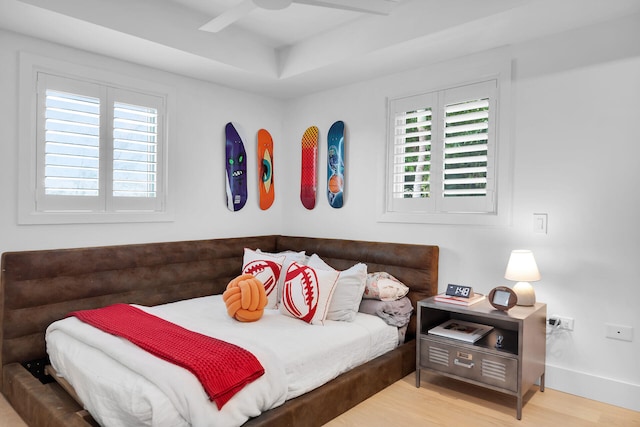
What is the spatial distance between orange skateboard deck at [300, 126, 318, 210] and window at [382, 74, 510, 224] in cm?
83

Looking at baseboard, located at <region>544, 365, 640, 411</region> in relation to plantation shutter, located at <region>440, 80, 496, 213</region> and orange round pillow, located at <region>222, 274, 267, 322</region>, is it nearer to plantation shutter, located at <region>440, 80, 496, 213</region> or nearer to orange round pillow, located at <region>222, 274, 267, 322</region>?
plantation shutter, located at <region>440, 80, 496, 213</region>

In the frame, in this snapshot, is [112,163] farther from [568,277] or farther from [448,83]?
[568,277]

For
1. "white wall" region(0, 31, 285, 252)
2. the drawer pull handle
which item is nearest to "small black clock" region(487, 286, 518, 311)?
the drawer pull handle

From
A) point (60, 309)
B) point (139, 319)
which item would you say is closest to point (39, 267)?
point (60, 309)

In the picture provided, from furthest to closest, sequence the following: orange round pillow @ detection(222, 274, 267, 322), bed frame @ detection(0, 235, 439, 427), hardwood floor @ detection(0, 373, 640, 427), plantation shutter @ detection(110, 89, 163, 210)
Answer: plantation shutter @ detection(110, 89, 163, 210)
orange round pillow @ detection(222, 274, 267, 322)
hardwood floor @ detection(0, 373, 640, 427)
bed frame @ detection(0, 235, 439, 427)

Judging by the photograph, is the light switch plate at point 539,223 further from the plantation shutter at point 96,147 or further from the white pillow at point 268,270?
the plantation shutter at point 96,147

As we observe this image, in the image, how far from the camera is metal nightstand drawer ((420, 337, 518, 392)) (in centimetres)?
250

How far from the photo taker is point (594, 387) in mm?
2648

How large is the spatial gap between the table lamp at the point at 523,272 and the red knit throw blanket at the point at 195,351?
65.7 inches

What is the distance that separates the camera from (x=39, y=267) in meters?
2.80

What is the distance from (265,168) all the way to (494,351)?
2.70m

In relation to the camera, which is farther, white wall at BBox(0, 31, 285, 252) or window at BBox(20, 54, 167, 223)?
window at BBox(20, 54, 167, 223)

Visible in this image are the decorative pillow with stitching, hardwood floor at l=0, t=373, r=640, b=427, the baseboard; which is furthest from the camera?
the decorative pillow with stitching

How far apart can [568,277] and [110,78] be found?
3515 mm
